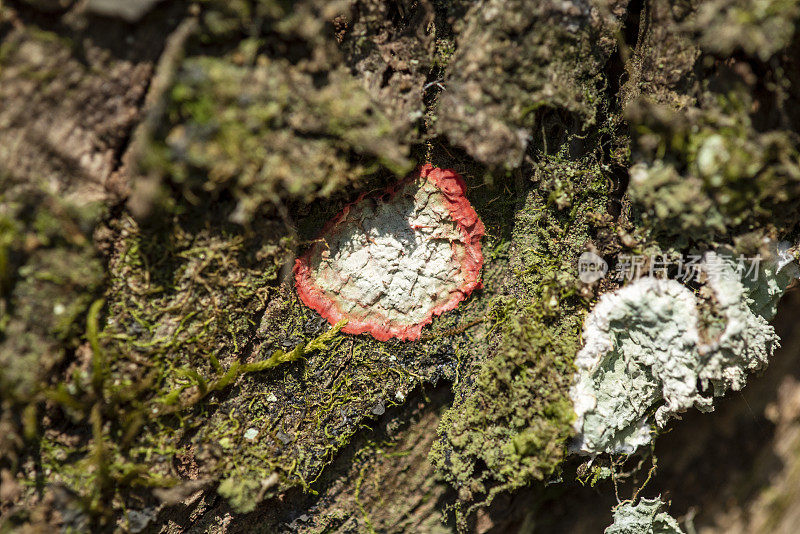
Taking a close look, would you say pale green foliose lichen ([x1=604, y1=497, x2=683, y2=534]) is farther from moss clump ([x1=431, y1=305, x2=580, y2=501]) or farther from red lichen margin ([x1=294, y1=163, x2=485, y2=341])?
red lichen margin ([x1=294, y1=163, x2=485, y2=341])

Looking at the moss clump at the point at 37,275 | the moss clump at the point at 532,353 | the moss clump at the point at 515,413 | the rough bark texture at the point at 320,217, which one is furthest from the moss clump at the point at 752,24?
the moss clump at the point at 37,275

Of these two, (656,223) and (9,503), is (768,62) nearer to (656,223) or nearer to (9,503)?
(656,223)

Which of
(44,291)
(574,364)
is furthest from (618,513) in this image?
(44,291)

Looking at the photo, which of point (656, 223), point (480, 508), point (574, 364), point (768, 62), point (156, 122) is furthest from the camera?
point (480, 508)

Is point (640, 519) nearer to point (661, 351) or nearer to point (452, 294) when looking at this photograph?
point (661, 351)

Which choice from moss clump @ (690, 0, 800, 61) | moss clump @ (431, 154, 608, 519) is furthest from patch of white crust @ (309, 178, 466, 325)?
moss clump @ (690, 0, 800, 61)

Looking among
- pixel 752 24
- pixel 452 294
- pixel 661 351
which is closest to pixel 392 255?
pixel 452 294
